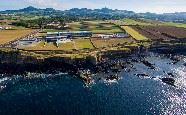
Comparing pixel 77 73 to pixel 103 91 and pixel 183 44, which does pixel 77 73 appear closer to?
pixel 103 91

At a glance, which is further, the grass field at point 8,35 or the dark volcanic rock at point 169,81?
the grass field at point 8,35

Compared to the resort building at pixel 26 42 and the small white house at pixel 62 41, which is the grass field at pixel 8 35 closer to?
the resort building at pixel 26 42

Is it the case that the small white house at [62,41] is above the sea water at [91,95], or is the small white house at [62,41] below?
above

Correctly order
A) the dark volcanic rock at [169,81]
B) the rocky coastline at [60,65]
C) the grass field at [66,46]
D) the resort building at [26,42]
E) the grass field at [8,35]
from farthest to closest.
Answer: the grass field at [8,35], the resort building at [26,42], the grass field at [66,46], the rocky coastline at [60,65], the dark volcanic rock at [169,81]

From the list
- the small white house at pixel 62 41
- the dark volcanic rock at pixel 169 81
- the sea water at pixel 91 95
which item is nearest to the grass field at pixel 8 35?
the small white house at pixel 62 41

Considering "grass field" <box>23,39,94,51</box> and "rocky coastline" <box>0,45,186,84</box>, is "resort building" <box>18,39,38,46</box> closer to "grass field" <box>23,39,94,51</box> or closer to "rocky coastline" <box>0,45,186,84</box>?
"grass field" <box>23,39,94,51</box>

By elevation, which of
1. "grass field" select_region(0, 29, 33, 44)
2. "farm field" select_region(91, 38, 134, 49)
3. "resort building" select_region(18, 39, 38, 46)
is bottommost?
"farm field" select_region(91, 38, 134, 49)

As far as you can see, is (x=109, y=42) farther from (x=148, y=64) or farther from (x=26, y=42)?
(x=26, y=42)

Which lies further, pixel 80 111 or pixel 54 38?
pixel 54 38

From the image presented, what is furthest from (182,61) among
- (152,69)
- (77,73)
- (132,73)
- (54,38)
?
(54,38)

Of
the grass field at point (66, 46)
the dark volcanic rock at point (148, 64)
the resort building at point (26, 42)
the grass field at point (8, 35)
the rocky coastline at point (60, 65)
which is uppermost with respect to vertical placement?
the grass field at point (8, 35)

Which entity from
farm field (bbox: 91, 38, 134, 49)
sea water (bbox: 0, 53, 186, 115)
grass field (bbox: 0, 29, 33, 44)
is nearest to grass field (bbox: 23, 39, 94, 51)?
farm field (bbox: 91, 38, 134, 49)
